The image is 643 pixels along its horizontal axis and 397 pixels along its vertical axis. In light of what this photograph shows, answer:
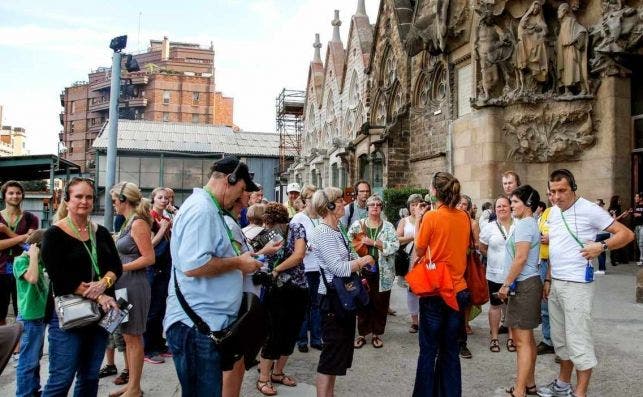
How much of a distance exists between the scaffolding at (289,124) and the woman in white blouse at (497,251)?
3701 centimetres

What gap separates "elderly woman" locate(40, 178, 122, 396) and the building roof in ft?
115

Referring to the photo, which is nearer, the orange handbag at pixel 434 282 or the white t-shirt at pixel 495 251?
the orange handbag at pixel 434 282

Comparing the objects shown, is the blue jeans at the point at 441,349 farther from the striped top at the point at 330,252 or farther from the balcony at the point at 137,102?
the balcony at the point at 137,102

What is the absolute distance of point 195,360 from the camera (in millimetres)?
2805

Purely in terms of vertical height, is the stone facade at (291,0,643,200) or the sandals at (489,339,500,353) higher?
the stone facade at (291,0,643,200)

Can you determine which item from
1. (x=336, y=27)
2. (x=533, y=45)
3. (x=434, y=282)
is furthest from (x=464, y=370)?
(x=336, y=27)

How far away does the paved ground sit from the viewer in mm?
4645

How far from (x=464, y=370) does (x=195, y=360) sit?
3.36 meters

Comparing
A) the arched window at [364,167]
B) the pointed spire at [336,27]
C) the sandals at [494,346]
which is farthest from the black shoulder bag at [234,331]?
the pointed spire at [336,27]

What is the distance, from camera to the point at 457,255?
400 cm

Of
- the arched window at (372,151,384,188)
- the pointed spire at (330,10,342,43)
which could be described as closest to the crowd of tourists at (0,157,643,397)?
the arched window at (372,151,384,188)

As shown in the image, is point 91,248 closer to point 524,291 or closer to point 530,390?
point 524,291

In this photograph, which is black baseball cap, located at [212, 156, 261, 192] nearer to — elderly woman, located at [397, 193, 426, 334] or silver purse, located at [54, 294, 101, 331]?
silver purse, located at [54, 294, 101, 331]

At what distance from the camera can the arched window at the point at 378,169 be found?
61.6 feet
